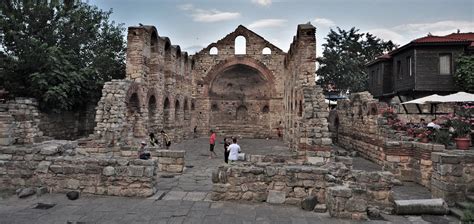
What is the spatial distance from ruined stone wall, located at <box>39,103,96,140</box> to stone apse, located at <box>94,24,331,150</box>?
465cm

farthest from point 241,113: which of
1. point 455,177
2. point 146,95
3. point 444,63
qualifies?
point 455,177

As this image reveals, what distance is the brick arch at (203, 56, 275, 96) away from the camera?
80.8 ft

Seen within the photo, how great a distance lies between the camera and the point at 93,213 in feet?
20.0

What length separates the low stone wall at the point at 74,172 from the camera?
7262mm

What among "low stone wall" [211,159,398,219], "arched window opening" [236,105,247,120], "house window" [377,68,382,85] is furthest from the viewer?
"house window" [377,68,382,85]

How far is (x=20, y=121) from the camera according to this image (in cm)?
1195

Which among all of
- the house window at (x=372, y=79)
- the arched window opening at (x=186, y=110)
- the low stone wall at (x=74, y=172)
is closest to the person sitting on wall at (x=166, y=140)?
the low stone wall at (x=74, y=172)

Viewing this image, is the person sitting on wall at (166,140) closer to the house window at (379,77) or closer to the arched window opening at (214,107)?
the arched window opening at (214,107)

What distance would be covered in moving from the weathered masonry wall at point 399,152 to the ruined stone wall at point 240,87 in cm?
639

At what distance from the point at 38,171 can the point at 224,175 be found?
4.73 m

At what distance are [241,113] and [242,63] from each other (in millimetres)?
4351

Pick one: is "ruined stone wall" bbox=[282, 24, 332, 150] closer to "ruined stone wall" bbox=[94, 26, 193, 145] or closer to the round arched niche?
"ruined stone wall" bbox=[94, 26, 193, 145]

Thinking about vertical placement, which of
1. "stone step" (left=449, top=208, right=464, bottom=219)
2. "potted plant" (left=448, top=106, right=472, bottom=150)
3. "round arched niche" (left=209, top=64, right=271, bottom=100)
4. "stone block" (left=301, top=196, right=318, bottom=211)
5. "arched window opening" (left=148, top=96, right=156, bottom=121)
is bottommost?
"stone step" (left=449, top=208, right=464, bottom=219)

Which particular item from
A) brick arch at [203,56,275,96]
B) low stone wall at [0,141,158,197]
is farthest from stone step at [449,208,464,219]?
brick arch at [203,56,275,96]
